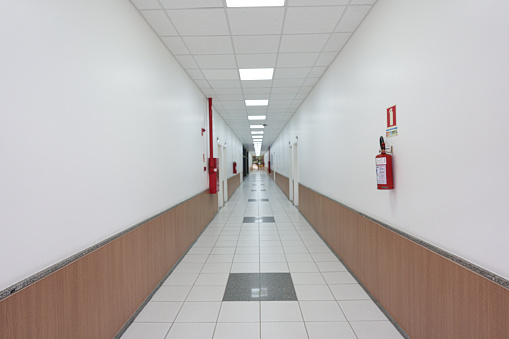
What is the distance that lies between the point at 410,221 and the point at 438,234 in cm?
32

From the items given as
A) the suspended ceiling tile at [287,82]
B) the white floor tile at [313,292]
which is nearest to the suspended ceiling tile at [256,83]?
the suspended ceiling tile at [287,82]

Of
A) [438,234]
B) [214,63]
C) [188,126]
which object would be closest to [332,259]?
[438,234]

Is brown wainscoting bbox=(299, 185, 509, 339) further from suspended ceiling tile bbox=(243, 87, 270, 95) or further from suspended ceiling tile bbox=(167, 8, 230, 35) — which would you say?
suspended ceiling tile bbox=(243, 87, 270, 95)

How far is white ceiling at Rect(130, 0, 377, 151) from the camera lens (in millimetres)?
2639

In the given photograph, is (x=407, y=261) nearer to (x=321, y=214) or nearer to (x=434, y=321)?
(x=434, y=321)

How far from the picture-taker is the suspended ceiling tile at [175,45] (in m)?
3.25

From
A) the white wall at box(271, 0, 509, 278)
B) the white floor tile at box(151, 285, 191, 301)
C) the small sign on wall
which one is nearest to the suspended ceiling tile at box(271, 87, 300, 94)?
the white wall at box(271, 0, 509, 278)

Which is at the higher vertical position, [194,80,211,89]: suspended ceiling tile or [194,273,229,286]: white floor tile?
[194,80,211,89]: suspended ceiling tile

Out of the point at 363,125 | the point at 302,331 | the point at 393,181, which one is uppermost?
the point at 363,125

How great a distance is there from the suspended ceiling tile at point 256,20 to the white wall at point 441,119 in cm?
99

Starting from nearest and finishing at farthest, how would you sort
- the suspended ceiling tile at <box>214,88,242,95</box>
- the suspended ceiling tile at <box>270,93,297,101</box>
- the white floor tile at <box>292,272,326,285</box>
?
the white floor tile at <box>292,272,326,285</box> → the suspended ceiling tile at <box>214,88,242,95</box> → the suspended ceiling tile at <box>270,93,297,101</box>

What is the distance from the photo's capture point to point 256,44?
343 centimetres

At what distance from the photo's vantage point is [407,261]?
1.98 metres

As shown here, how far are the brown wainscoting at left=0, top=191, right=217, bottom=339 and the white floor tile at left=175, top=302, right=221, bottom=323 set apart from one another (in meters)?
0.45
